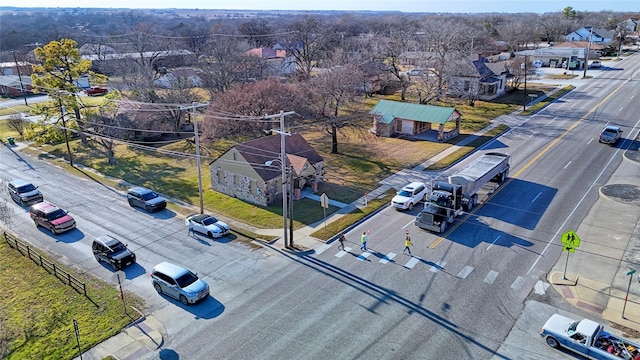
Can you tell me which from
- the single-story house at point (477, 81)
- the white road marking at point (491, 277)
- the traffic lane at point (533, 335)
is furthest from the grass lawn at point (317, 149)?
the traffic lane at point (533, 335)

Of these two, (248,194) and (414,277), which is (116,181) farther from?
(414,277)

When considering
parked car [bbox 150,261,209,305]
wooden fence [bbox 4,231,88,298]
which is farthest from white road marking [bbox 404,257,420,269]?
wooden fence [bbox 4,231,88,298]

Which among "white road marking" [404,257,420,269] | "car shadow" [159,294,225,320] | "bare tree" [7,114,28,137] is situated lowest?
"car shadow" [159,294,225,320]

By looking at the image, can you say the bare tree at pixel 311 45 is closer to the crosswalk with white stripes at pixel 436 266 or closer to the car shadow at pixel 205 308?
the crosswalk with white stripes at pixel 436 266

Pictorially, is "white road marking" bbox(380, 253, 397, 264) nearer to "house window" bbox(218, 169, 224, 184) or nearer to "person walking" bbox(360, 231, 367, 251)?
"person walking" bbox(360, 231, 367, 251)

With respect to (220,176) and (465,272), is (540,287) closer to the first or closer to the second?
(465,272)

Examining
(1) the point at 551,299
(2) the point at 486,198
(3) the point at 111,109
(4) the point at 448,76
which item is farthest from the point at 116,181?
(4) the point at 448,76

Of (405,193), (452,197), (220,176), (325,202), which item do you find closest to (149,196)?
(220,176)
